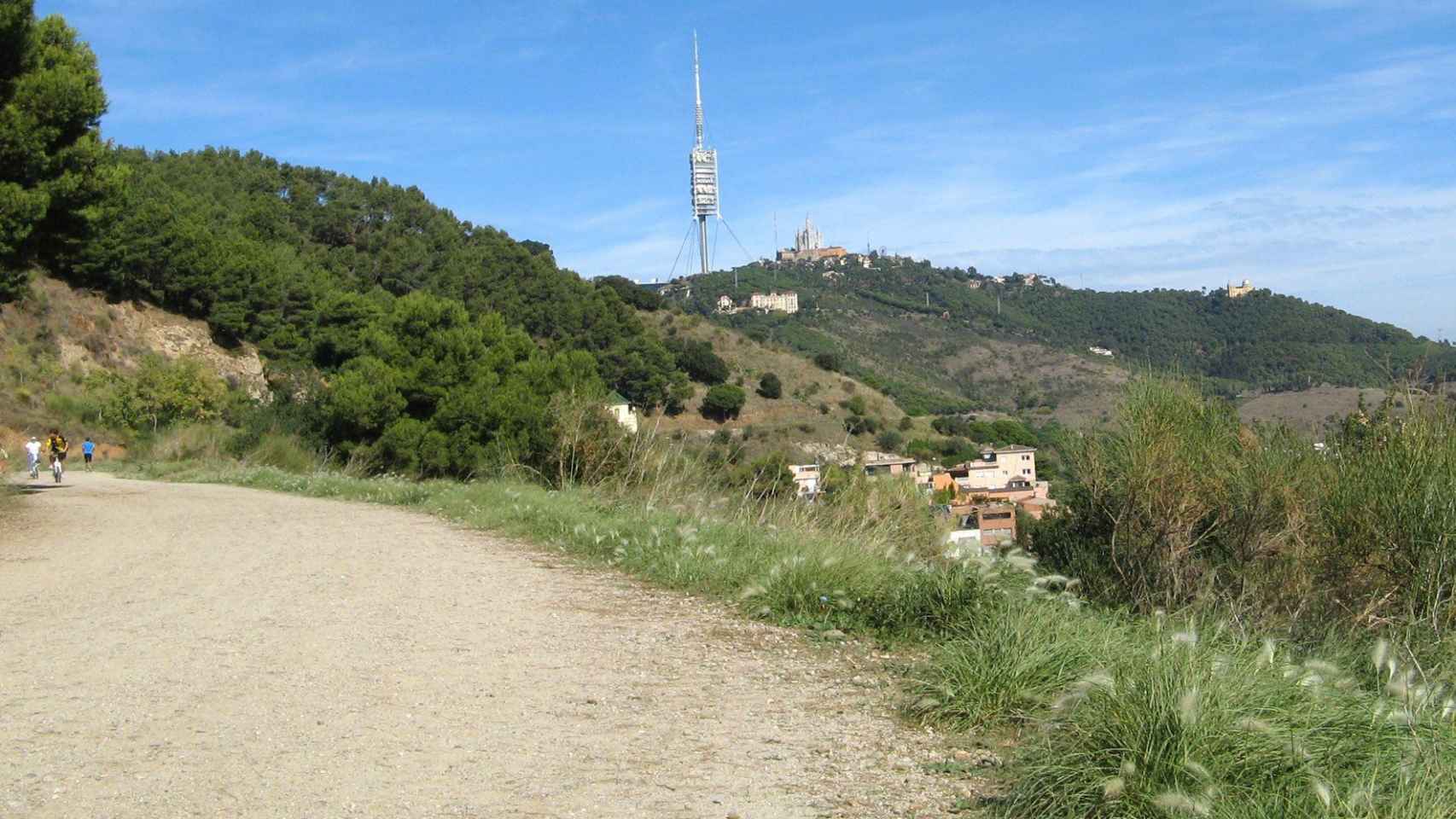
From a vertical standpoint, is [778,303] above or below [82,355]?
above

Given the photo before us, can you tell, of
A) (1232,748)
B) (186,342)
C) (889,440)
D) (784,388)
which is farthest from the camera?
(784,388)

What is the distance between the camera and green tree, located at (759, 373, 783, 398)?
204 ft

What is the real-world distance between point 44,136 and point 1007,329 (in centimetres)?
8985

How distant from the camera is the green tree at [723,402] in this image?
56.1m

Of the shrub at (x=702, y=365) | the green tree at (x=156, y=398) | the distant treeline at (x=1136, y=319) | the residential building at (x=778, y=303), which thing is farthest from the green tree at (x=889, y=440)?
the residential building at (x=778, y=303)

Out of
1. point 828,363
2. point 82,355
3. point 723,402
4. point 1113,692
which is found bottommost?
point 1113,692

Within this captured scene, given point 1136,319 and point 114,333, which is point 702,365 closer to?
point 114,333

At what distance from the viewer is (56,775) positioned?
4105mm

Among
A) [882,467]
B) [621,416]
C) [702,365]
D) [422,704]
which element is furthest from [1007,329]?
[422,704]

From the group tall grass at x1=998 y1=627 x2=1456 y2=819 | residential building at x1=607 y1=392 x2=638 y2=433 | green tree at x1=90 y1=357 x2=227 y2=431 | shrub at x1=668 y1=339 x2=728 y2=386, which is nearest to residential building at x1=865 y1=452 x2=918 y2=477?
residential building at x1=607 y1=392 x2=638 y2=433

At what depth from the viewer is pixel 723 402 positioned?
56031mm

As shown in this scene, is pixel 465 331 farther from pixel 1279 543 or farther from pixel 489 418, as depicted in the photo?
pixel 1279 543

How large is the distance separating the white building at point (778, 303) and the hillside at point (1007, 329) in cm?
132

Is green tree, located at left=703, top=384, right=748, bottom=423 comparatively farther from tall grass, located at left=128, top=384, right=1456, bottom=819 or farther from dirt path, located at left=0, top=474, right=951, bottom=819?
dirt path, located at left=0, top=474, right=951, bottom=819
